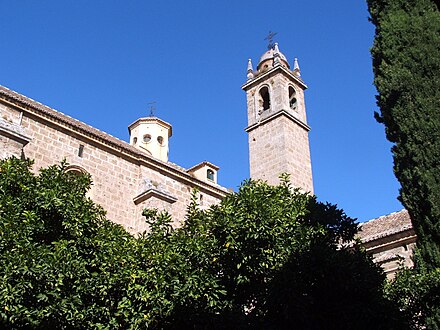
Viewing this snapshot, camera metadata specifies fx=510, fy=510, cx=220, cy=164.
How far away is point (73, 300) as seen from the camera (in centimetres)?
782

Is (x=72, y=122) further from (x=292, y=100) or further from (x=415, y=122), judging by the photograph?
(x=415, y=122)

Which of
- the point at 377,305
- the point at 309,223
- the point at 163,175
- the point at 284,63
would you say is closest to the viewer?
the point at 377,305

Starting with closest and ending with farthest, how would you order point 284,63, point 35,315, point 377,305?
point 35,315
point 377,305
point 284,63

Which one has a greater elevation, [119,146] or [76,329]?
[119,146]

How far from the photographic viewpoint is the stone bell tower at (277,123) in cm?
1895

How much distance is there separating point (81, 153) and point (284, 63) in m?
10.8

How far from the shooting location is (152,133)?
94.0ft

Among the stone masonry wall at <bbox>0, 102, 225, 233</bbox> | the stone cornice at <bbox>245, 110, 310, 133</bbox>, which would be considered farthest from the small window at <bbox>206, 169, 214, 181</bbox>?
the stone masonry wall at <bbox>0, 102, 225, 233</bbox>

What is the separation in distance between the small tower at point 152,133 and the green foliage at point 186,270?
18895 mm

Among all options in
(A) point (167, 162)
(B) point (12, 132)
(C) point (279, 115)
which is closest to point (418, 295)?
(B) point (12, 132)

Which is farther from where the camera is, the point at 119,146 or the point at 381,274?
the point at 119,146

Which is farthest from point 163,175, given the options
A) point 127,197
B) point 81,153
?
point 81,153

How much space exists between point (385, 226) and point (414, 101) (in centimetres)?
857

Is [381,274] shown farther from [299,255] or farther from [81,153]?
[81,153]
